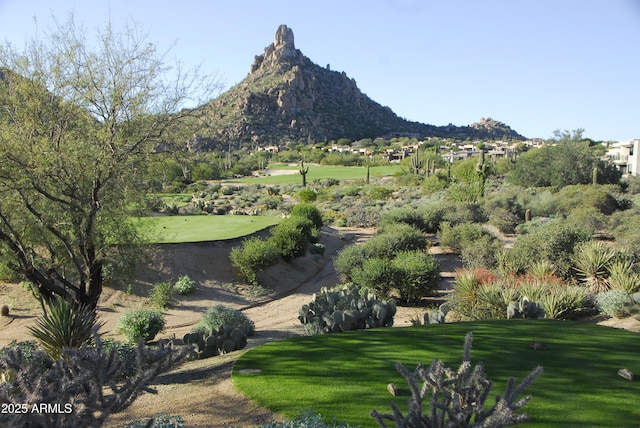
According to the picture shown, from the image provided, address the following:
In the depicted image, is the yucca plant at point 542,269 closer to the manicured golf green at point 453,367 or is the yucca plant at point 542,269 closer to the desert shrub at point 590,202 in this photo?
the manicured golf green at point 453,367

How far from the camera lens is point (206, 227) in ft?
83.8

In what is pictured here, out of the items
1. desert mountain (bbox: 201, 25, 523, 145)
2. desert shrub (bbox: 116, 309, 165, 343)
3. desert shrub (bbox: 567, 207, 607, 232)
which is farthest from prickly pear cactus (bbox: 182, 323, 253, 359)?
desert mountain (bbox: 201, 25, 523, 145)

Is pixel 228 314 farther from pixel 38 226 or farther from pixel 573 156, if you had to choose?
pixel 573 156

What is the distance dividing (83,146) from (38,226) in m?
2.35

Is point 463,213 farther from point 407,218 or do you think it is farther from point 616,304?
point 616,304

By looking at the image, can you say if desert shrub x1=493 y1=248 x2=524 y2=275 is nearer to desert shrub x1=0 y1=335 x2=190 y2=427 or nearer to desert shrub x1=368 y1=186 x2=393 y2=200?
desert shrub x1=0 y1=335 x2=190 y2=427

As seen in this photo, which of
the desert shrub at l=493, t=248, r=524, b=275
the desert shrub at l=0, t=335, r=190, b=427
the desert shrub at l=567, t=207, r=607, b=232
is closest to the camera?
the desert shrub at l=0, t=335, r=190, b=427

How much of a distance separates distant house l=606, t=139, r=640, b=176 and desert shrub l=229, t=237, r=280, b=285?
65.9 m

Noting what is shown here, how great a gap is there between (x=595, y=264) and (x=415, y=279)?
223 inches

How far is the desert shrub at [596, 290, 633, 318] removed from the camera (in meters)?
13.0

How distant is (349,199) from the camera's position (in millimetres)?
50969

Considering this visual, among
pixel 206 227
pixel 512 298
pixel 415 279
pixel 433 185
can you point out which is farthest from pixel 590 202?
pixel 206 227

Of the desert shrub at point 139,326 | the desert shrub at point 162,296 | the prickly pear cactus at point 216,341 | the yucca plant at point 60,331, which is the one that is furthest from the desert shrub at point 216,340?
the desert shrub at point 162,296

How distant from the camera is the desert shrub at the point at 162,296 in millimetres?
17586
